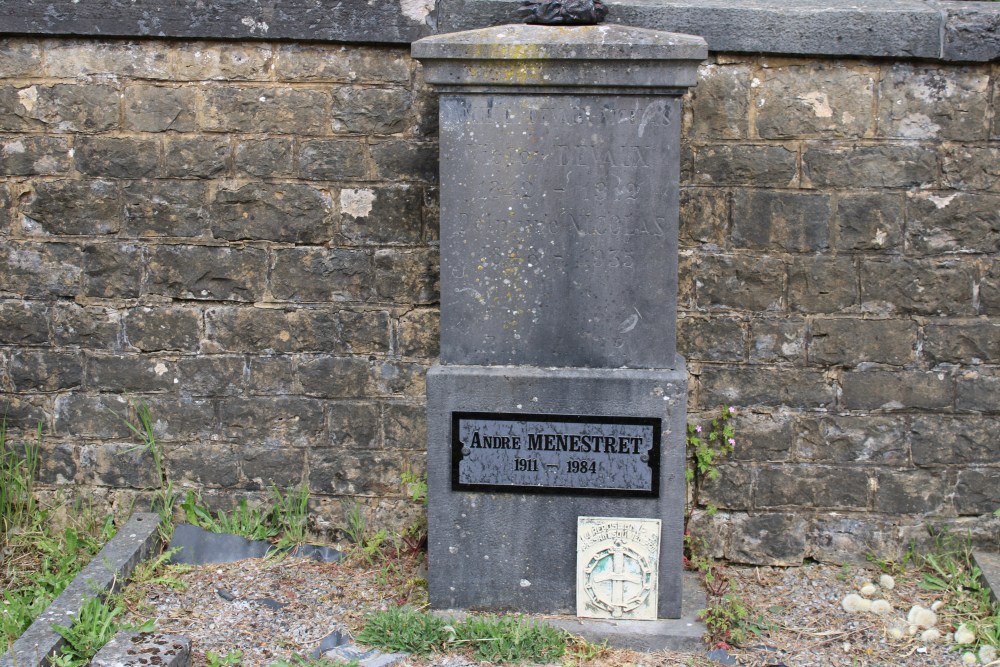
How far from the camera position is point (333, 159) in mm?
3838

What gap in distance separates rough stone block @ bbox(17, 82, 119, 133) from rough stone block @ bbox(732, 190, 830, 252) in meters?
2.53

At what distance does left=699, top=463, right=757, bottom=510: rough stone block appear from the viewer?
392cm

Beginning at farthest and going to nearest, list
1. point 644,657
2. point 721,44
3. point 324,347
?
point 324,347
point 721,44
point 644,657

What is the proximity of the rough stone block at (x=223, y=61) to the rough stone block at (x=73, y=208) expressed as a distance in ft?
1.85

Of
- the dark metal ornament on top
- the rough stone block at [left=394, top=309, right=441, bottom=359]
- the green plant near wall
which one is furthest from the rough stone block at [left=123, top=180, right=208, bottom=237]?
the green plant near wall

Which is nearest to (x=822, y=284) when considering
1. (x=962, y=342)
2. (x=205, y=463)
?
(x=962, y=342)

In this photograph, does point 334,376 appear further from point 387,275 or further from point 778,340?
point 778,340

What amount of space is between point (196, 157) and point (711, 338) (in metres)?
2.19

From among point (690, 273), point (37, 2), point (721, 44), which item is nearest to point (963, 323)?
point (690, 273)

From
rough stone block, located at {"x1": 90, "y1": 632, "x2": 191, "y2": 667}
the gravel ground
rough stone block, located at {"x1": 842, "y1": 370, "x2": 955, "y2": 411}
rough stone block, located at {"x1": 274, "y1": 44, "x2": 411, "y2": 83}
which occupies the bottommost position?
the gravel ground

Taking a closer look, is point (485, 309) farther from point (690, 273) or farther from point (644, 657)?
point (644, 657)

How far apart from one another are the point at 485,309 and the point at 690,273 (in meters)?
0.99

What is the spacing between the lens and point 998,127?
366 cm

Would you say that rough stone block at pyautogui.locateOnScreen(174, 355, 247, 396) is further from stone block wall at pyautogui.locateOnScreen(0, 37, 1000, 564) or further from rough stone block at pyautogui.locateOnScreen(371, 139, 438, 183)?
rough stone block at pyautogui.locateOnScreen(371, 139, 438, 183)
